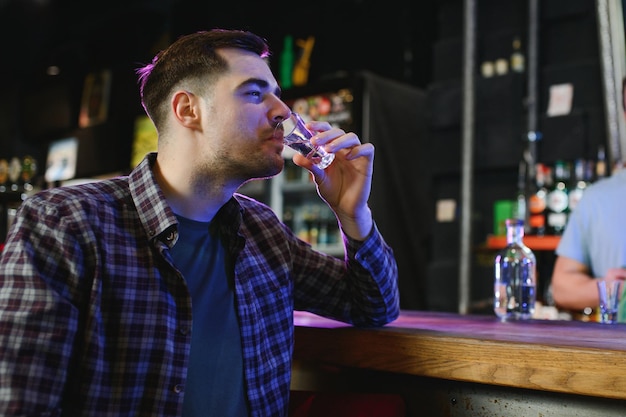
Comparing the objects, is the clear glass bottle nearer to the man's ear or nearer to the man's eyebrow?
the man's eyebrow

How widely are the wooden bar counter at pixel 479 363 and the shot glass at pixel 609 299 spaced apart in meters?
0.11

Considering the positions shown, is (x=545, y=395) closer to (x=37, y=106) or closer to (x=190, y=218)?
(x=190, y=218)

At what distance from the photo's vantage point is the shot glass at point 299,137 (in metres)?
1.56

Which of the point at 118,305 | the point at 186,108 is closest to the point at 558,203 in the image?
the point at 186,108

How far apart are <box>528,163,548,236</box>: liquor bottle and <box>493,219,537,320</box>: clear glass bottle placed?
7.66ft

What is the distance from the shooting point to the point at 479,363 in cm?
130

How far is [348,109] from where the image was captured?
4555 millimetres

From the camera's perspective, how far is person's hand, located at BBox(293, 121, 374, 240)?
163cm

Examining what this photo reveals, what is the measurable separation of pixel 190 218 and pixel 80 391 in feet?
1.47

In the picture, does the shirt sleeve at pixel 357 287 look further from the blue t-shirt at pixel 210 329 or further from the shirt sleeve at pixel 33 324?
the shirt sleeve at pixel 33 324

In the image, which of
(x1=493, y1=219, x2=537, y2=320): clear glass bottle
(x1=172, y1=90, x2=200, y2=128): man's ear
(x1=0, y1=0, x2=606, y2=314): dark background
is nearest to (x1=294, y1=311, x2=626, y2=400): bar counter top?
(x1=493, y1=219, x2=537, y2=320): clear glass bottle

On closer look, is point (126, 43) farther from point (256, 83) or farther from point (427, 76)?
point (256, 83)

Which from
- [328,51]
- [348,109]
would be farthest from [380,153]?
[328,51]

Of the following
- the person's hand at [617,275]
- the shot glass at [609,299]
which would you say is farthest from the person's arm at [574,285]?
the shot glass at [609,299]
